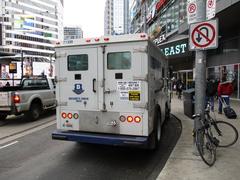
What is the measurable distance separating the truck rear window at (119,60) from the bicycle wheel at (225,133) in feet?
8.42

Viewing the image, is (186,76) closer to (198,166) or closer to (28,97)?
(28,97)

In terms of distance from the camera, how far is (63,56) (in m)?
6.51

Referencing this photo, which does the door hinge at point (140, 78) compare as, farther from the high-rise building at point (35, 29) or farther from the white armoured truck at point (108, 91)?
the high-rise building at point (35, 29)

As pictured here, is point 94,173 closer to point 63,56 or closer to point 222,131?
point 63,56

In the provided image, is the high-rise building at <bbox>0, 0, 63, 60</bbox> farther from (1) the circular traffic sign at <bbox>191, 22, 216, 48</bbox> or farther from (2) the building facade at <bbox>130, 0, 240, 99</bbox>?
(1) the circular traffic sign at <bbox>191, 22, 216, 48</bbox>

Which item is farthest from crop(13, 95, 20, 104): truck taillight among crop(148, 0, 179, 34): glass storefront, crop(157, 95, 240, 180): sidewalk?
crop(148, 0, 179, 34): glass storefront

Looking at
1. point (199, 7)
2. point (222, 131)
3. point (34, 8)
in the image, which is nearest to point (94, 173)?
point (222, 131)

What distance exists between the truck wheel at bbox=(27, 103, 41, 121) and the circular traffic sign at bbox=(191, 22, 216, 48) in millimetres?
8075

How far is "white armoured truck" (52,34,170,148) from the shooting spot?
586 centimetres

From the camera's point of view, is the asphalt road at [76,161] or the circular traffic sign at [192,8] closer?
the asphalt road at [76,161]

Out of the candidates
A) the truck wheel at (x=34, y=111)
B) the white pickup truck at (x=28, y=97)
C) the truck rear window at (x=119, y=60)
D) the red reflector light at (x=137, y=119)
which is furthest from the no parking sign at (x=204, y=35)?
the truck wheel at (x=34, y=111)

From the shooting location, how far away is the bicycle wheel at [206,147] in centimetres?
558

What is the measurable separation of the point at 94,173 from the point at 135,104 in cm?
161

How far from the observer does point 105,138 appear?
587cm
